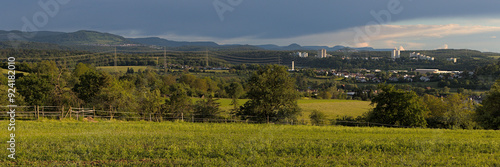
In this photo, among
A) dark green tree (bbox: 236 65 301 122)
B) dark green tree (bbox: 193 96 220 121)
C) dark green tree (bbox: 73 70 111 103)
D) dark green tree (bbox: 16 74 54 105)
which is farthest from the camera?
dark green tree (bbox: 193 96 220 121)

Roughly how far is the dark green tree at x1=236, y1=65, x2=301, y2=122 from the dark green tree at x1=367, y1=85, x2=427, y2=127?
12.5m

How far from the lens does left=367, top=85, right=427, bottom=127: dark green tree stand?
3762cm

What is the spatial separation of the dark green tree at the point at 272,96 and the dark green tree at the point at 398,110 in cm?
1251

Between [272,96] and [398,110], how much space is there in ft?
56.5

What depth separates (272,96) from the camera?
3562 centimetres

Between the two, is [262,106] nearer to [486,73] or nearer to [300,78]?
[300,78]

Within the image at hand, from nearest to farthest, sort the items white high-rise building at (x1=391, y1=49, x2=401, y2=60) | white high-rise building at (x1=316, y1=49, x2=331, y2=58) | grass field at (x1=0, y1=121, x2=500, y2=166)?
grass field at (x1=0, y1=121, x2=500, y2=166), white high-rise building at (x1=391, y1=49, x2=401, y2=60), white high-rise building at (x1=316, y1=49, x2=331, y2=58)

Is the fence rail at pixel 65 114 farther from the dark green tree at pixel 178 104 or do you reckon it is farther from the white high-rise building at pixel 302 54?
the white high-rise building at pixel 302 54

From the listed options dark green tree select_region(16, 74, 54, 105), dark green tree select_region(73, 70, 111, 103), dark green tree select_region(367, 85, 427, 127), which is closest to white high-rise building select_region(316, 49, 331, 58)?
dark green tree select_region(367, 85, 427, 127)

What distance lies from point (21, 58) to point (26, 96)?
246ft

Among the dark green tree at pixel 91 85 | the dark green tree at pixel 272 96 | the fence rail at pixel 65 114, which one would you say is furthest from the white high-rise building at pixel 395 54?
the dark green tree at pixel 91 85

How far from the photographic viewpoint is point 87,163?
9.68 metres

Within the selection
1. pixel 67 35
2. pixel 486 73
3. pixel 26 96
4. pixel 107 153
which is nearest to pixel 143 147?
pixel 107 153

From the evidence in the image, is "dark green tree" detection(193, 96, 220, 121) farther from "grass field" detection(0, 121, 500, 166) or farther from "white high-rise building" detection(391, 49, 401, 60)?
"white high-rise building" detection(391, 49, 401, 60)
